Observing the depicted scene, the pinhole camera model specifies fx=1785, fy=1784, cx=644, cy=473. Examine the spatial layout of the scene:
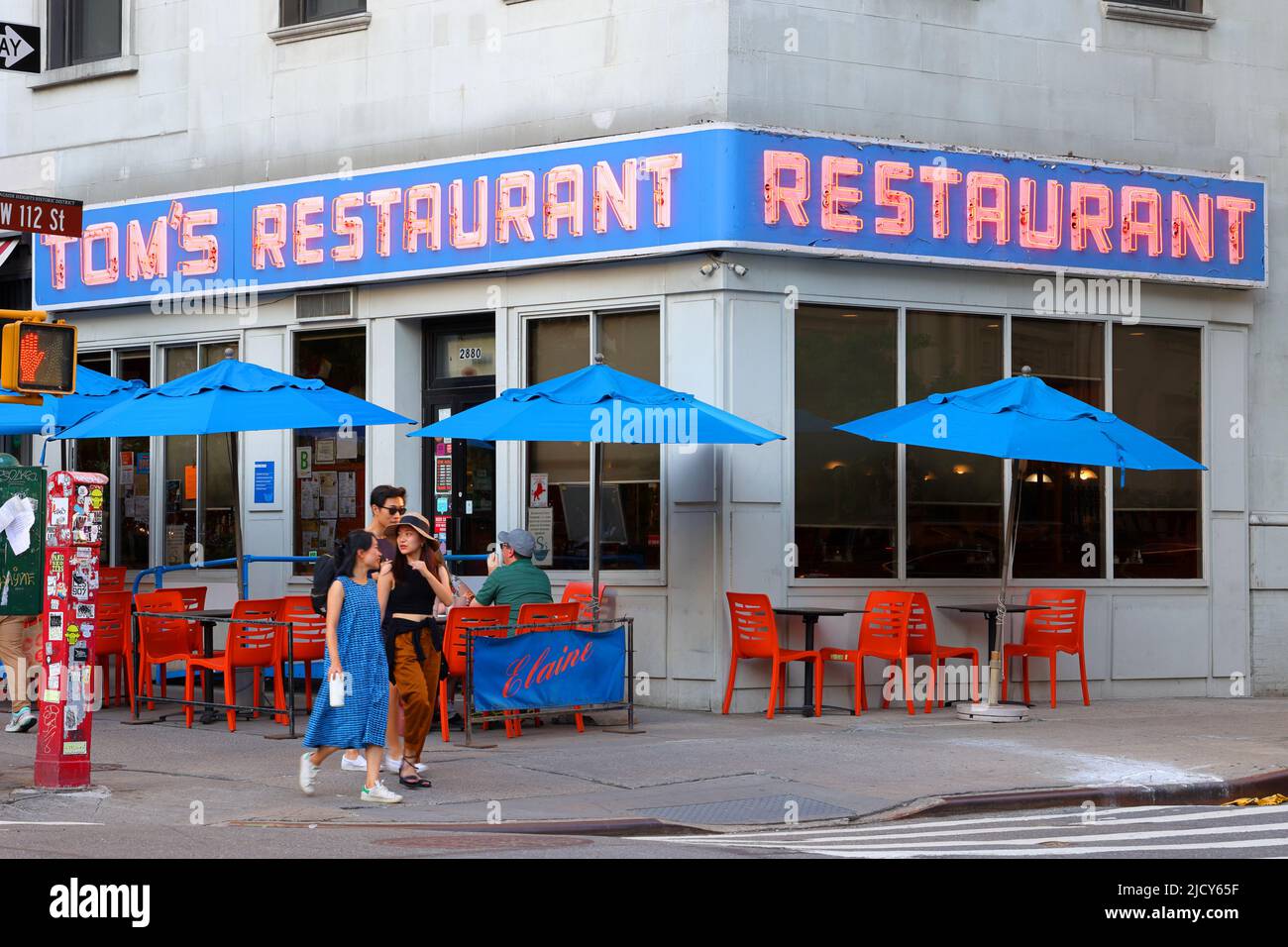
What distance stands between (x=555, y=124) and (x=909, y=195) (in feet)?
11.2

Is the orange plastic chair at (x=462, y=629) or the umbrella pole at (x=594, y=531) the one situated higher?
the umbrella pole at (x=594, y=531)

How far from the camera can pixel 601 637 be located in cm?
1456

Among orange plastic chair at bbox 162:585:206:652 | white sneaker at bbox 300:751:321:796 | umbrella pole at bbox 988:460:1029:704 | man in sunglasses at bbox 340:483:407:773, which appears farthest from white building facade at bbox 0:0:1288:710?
white sneaker at bbox 300:751:321:796

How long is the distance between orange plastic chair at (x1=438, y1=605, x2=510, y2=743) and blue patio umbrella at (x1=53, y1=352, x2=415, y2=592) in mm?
2200

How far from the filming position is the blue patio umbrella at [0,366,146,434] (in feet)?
54.6

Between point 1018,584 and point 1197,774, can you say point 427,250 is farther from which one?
point 1197,774

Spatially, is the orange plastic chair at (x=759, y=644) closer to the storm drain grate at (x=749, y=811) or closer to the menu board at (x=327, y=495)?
the storm drain grate at (x=749, y=811)

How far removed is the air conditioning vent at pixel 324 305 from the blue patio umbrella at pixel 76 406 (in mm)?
2121

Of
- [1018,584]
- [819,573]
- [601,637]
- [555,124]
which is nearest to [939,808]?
[601,637]

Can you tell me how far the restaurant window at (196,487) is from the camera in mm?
19422

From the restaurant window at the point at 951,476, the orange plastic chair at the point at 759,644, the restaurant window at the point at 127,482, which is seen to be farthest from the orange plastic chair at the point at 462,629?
the restaurant window at the point at 127,482

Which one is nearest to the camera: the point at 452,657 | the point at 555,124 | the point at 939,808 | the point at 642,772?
the point at 939,808

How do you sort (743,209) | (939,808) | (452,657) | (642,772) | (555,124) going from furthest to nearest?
1. (555,124)
2. (743,209)
3. (452,657)
4. (642,772)
5. (939,808)

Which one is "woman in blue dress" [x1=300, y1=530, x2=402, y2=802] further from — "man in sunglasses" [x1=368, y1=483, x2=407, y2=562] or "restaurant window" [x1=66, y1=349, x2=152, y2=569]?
"restaurant window" [x1=66, y1=349, x2=152, y2=569]
